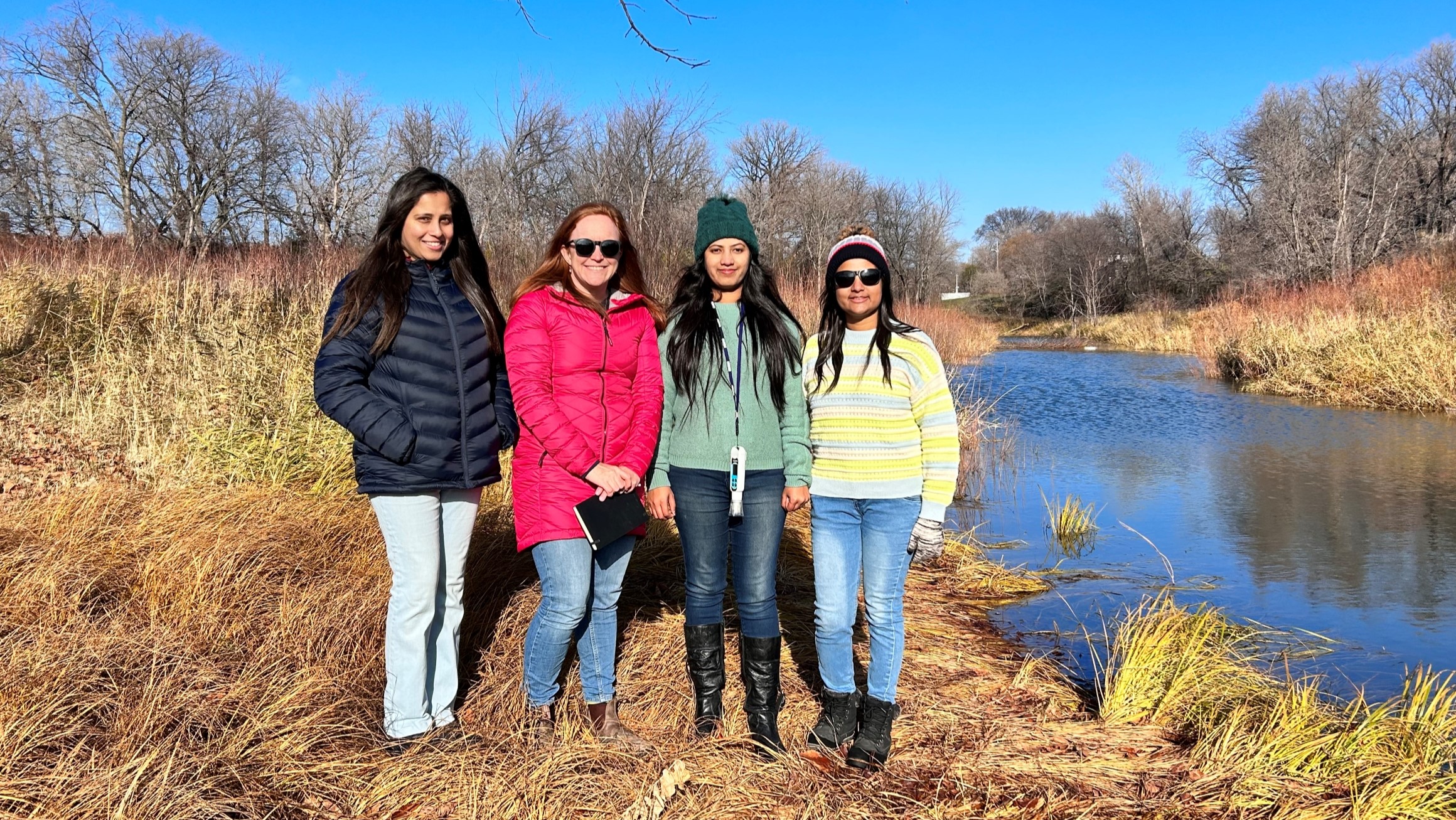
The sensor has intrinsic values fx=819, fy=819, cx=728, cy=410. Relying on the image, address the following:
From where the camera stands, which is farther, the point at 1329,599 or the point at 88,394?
the point at 88,394

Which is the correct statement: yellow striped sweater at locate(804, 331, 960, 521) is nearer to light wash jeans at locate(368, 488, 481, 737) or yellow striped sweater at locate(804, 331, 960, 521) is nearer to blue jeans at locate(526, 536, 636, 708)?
blue jeans at locate(526, 536, 636, 708)

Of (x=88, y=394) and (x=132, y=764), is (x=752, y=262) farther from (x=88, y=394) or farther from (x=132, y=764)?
(x=88, y=394)

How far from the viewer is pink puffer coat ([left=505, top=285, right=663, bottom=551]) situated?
2.60 metres

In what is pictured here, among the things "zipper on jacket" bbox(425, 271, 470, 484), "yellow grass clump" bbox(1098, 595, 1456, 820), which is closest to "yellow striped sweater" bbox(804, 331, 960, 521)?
"zipper on jacket" bbox(425, 271, 470, 484)

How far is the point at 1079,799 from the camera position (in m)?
2.60

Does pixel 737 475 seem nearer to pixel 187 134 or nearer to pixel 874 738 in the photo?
pixel 874 738

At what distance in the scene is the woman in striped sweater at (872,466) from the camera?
2740 mm

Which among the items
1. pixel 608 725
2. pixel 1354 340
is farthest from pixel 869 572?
pixel 1354 340

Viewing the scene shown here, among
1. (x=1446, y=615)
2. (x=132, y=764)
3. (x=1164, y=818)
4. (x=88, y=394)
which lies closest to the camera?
(x=132, y=764)

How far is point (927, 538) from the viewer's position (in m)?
2.71

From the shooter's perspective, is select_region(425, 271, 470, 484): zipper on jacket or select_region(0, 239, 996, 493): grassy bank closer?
select_region(425, 271, 470, 484): zipper on jacket

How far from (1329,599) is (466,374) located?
17.7 ft

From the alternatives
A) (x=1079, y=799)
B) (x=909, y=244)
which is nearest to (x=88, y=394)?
(x=1079, y=799)

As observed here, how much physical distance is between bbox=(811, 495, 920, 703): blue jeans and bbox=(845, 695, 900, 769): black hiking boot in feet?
0.14
